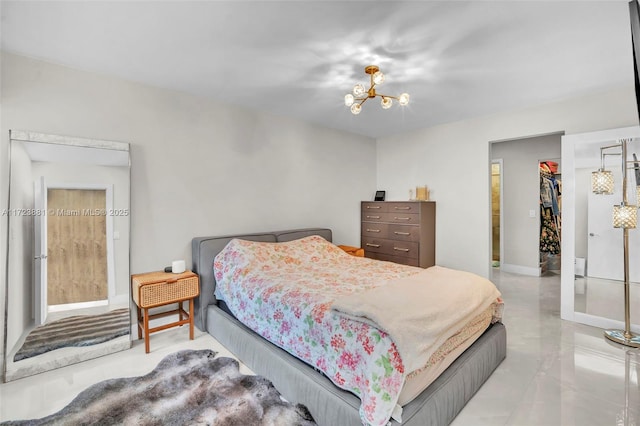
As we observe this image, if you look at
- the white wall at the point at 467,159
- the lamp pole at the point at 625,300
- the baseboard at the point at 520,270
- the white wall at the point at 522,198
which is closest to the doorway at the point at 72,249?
the white wall at the point at 467,159

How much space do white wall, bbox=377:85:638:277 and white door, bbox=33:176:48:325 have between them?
15.0 feet

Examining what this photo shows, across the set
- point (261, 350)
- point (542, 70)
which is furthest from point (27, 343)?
point (542, 70)

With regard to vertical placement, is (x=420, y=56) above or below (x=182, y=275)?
above

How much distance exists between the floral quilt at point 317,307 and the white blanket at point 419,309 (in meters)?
0.06

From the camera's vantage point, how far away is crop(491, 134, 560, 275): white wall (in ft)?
17.6

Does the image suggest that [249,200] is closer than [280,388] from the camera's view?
No

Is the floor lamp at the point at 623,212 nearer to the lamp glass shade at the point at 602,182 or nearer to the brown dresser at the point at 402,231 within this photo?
the lamp glass shade at the point at 602,182

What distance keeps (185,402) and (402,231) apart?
357 centimetres

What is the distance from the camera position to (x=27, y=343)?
2400mm

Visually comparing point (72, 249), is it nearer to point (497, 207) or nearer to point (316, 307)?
point (316, 307)

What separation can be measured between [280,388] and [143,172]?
8.03 ft

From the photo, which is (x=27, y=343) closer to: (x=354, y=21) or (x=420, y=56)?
(x=354, y=21)

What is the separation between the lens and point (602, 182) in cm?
314

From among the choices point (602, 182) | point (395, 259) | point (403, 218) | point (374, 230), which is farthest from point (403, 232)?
point (602, 182)
